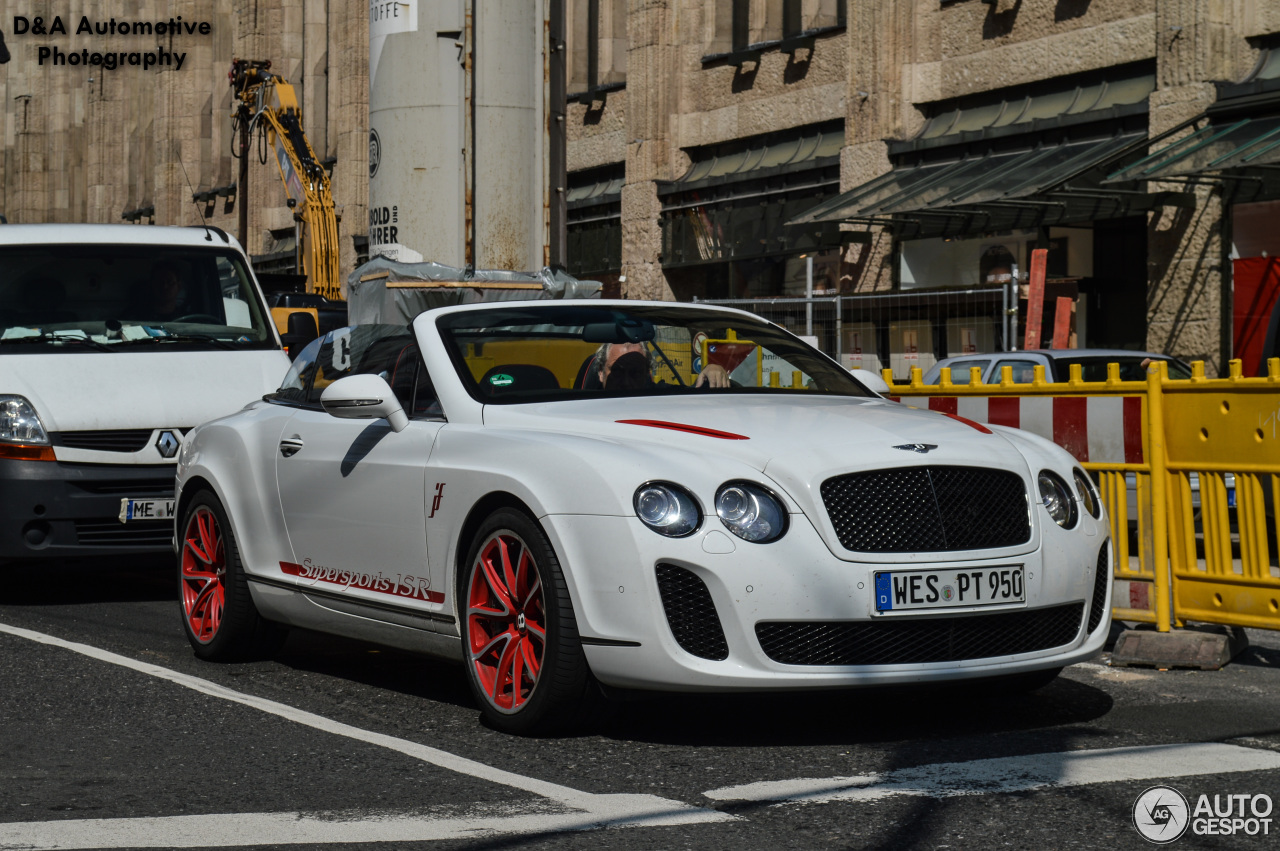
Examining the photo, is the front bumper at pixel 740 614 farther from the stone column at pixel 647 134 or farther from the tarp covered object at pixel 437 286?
the stone column at pixel 647 134

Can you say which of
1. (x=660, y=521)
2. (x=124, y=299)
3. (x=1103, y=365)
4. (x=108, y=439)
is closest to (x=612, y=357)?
(x=660, y=521)

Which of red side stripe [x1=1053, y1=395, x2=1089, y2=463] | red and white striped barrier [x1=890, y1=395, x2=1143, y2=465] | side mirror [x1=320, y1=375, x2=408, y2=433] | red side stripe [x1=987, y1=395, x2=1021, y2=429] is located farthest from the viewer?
red side stripe [x1=987, y1=395, x2=1021, y2=429]

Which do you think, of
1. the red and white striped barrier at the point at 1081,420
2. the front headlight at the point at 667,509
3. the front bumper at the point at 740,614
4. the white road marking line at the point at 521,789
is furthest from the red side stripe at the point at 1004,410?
the white road marking line at the point at 521,789

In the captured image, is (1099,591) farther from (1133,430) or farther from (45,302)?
(45,302)

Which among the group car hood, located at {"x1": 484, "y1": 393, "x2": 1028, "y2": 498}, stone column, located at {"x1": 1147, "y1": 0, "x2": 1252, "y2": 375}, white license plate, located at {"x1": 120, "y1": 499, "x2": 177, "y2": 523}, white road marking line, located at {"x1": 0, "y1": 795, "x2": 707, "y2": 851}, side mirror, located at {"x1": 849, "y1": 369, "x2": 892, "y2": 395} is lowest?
white road marking line, located at {"x1": 0, "y1": 795, "x2": 707, "y2": 851}

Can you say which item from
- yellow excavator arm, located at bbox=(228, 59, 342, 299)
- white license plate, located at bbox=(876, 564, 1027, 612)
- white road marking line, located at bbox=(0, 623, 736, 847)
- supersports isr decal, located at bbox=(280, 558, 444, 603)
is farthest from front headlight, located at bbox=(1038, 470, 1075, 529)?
yellow excavator arm, located at bbox=(228, 59, 342, 299)

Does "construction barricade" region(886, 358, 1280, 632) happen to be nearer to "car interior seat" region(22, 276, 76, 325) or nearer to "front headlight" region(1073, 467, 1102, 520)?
"front headlight" region(1073, 467, 1102, 520)

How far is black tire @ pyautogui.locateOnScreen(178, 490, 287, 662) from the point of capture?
24.0ft

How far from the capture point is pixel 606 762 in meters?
5.25

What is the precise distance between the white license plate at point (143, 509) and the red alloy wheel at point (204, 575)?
1.58 metres

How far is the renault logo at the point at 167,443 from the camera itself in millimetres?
9461

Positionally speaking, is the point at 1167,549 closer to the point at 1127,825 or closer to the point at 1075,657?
the point at 1075,657

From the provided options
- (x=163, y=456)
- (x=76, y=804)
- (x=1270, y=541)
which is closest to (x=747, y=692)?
(x=76, y=804)

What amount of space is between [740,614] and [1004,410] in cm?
337
